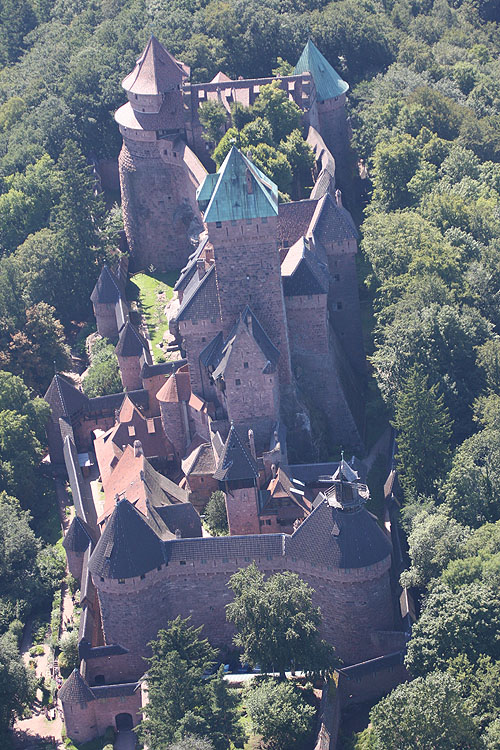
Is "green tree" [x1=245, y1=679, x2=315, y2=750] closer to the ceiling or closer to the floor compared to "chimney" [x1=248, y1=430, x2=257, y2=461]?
closer to the floor

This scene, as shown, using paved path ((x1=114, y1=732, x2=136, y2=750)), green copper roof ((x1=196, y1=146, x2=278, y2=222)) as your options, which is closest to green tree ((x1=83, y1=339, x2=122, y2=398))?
green copper roof ((x1=196, y1=146, x2=278, y2=222))

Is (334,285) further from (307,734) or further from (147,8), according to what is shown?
(147,8)

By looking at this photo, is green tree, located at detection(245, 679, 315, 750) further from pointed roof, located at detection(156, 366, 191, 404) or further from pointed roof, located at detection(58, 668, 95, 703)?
pointed roof, located at detection(156, 366, 191, 404)

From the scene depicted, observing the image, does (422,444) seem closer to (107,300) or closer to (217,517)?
(217,517)

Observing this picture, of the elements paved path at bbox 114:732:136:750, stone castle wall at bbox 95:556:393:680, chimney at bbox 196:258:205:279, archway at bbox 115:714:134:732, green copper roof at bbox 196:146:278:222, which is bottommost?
paved path at bbox 114:732:136:750

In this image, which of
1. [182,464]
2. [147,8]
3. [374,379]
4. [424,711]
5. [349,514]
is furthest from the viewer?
[147,8]

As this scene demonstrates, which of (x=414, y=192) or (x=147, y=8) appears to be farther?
(x=147, y=8)

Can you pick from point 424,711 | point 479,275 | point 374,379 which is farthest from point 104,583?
point 479,275
